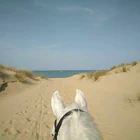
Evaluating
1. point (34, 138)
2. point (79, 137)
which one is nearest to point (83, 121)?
point (79, 137)

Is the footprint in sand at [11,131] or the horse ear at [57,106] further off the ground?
the horse ear at [57,106]

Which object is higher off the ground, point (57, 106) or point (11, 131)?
point (57, 106)

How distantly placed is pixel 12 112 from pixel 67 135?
4935 mm

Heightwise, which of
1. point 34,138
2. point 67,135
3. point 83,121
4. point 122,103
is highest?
point 83,121

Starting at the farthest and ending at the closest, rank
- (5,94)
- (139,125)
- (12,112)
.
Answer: (5,94), (12,112), (139,125)

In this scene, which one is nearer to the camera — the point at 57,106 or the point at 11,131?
the point at 57,106

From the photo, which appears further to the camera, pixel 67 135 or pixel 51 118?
pixel 51 118

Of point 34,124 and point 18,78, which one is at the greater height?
point 18,78

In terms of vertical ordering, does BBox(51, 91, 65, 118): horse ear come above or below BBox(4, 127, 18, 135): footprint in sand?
above

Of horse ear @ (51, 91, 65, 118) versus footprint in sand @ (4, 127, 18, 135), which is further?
footprint in sand @ (4, 127, 18, 135)

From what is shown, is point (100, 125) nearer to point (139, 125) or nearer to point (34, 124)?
point (139, 125)

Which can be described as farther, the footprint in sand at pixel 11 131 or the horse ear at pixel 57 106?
the footprint in sand at pixel 11 131

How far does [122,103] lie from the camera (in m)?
5.32

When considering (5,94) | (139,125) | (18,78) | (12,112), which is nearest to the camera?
(139,125)
